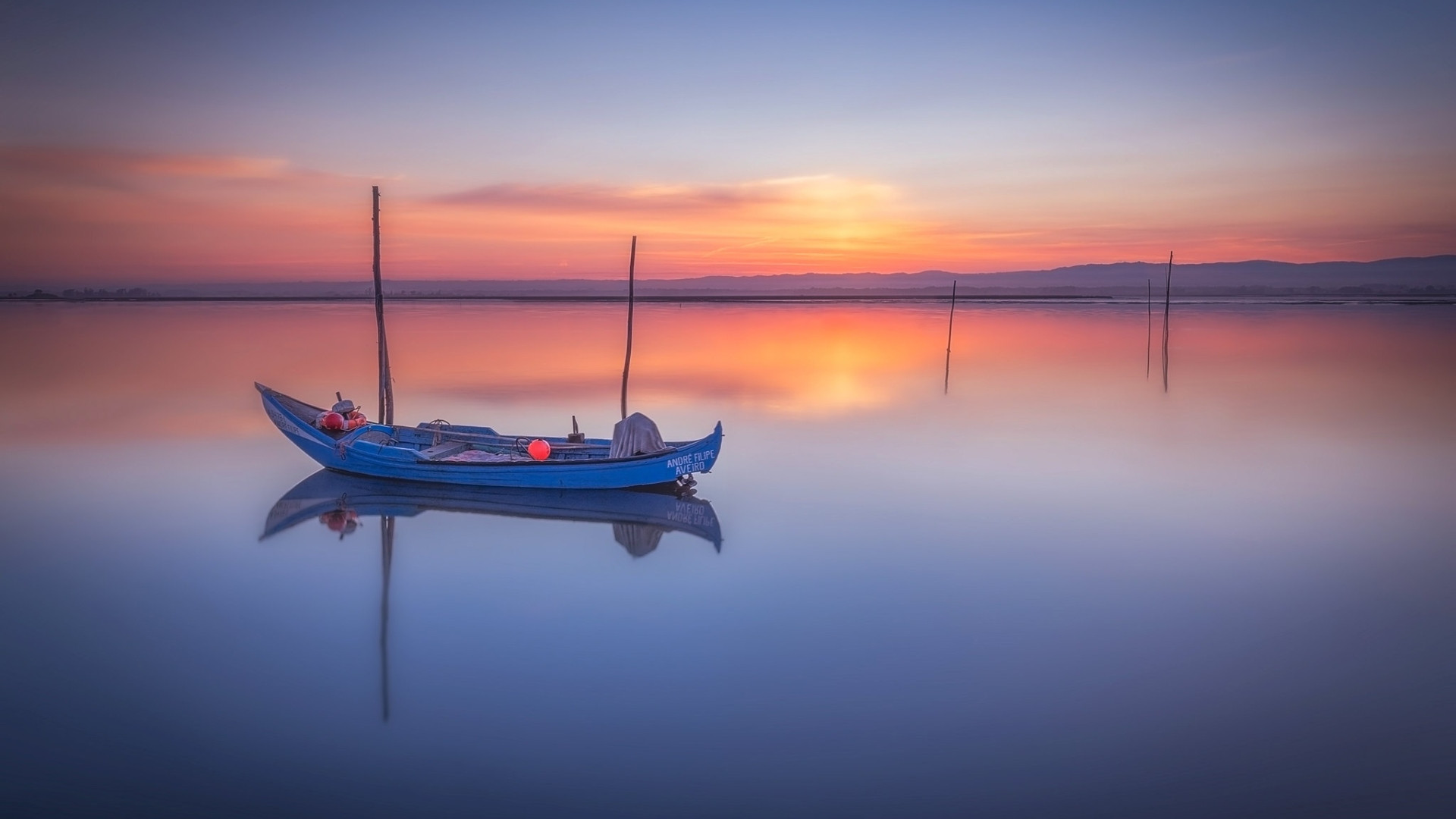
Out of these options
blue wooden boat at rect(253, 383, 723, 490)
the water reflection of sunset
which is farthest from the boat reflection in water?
the water reflection of sunset

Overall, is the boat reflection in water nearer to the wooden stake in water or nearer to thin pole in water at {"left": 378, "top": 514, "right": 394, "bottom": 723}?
thin pole in water at {"left": 378, "top": 514, "right": 394, "bottom": 723}

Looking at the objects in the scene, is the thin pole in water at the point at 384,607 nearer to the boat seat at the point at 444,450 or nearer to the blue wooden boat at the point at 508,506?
the blue wooden boat at the point at 508,506

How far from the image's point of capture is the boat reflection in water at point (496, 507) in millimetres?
10086

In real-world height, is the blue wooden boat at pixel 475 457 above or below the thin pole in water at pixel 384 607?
above

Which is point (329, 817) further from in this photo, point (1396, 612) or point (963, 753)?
point (1396, 612)

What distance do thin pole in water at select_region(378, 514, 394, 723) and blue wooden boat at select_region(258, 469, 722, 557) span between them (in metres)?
0.53

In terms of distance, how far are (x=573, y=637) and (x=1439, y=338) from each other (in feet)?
137

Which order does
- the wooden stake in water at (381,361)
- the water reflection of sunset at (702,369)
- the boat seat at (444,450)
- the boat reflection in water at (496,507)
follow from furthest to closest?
the water reflection of sunset at (702,369), the wooden stake in water at (381,361), the boat seat at (444,450), the boat reflection in water at (496,507)

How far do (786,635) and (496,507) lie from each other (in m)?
5.32

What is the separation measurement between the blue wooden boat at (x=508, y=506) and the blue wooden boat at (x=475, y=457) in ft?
0.62

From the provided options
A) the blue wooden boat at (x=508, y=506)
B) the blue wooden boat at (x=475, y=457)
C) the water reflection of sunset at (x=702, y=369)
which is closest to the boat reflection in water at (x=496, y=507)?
the blue wooden boat at (x=508, y=506)

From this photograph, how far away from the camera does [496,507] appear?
36.1 feet

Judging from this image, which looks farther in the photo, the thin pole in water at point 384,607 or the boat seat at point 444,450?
the boat seat at point 444,450

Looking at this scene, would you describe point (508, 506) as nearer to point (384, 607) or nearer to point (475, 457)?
point (475, 457)
